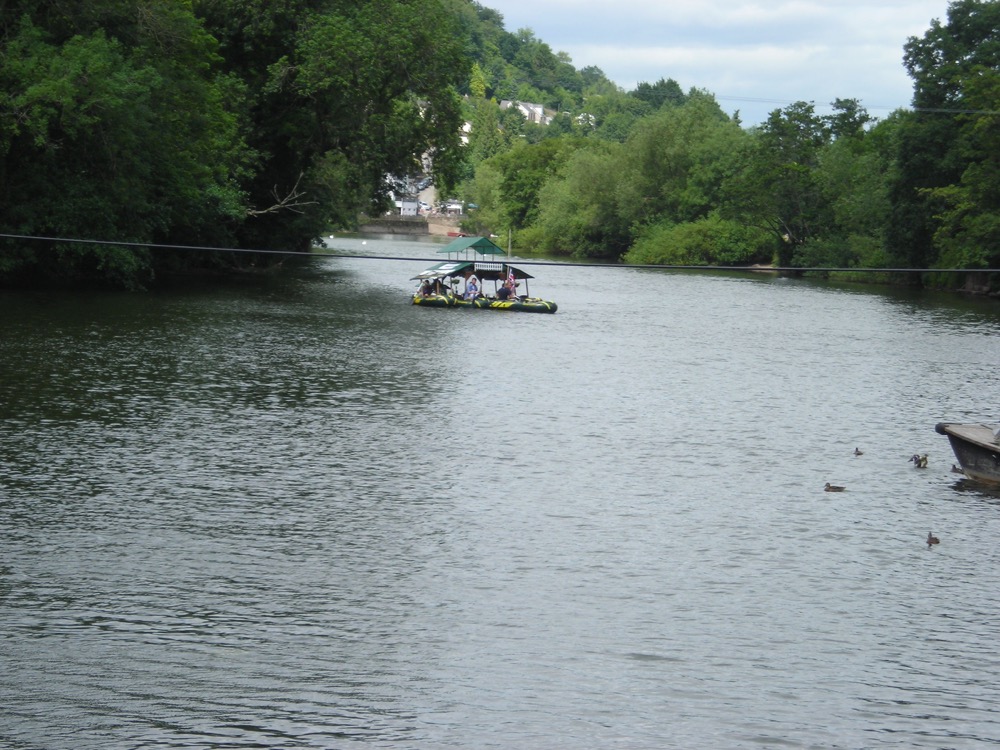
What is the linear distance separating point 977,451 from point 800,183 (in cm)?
7574

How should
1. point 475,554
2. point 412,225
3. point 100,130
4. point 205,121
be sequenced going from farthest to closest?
point 412,225 → point 205,121 → point 100,130 → point 475,554

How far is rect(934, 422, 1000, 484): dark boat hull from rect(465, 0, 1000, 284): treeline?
46.8m

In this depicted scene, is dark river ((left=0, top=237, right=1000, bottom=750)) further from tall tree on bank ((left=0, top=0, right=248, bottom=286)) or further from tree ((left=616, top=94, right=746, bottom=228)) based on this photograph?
tree ((left=616, top=94, right=746, bottom=228))

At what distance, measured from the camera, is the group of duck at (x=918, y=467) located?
1881 cm

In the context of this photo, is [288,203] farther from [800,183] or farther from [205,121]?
[800,183]

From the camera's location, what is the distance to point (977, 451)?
22.7 m

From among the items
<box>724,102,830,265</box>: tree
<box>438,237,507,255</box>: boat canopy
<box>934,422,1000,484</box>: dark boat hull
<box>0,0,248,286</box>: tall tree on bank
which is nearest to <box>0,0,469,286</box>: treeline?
<box>0,0,248,286</box>: tall tree on bank

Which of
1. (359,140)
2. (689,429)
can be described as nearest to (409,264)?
(359,140)

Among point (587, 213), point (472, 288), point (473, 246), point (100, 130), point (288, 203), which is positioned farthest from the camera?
point (587, 213)

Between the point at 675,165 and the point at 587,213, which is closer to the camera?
the point at 675,165

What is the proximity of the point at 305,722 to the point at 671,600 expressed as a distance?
18.6 feet

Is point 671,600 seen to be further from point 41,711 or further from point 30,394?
point 30,394

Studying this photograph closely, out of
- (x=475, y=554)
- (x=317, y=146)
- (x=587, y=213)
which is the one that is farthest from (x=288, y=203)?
(x=587, y=213)

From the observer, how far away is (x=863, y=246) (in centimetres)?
8775
